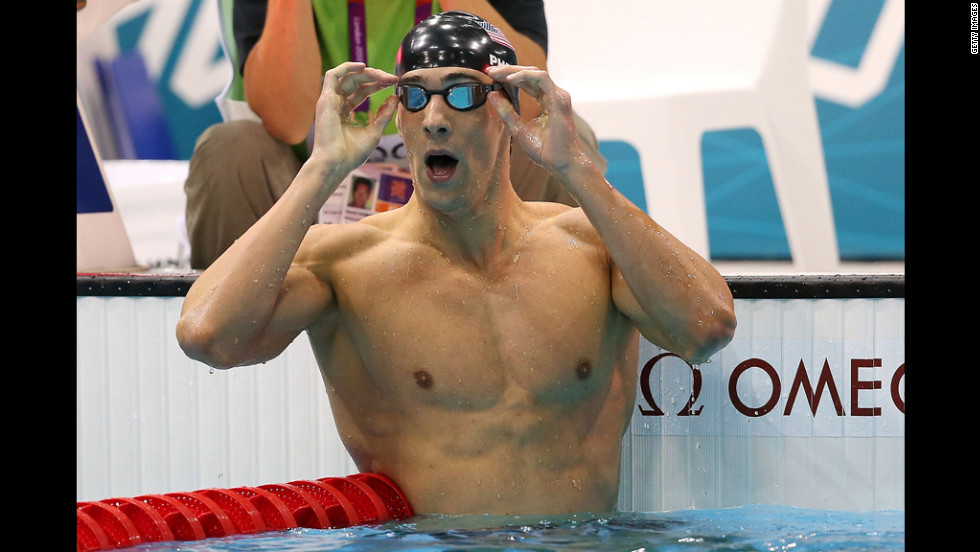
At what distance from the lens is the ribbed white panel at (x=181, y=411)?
2820mm

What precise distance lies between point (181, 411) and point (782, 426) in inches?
64.2

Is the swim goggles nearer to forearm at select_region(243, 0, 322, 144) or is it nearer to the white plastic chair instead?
forearm at select_region(243, 0, 322, 144)

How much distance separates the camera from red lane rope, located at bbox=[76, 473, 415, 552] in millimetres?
1957

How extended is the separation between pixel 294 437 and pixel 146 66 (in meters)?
2.18

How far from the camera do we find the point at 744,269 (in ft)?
12.8

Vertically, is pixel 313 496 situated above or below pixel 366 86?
below

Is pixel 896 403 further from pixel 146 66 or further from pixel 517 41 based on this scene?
pixel 146 66

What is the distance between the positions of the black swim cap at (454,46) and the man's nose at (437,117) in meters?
0.09

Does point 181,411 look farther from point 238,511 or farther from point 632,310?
point 632,310

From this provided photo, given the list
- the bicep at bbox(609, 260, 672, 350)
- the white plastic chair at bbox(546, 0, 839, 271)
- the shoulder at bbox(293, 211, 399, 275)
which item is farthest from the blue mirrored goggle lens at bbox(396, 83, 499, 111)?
the white plastic chair at bbox(546, 0, 839, 271)

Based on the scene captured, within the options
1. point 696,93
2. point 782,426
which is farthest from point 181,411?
point 696,93

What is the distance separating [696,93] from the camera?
157 inches
